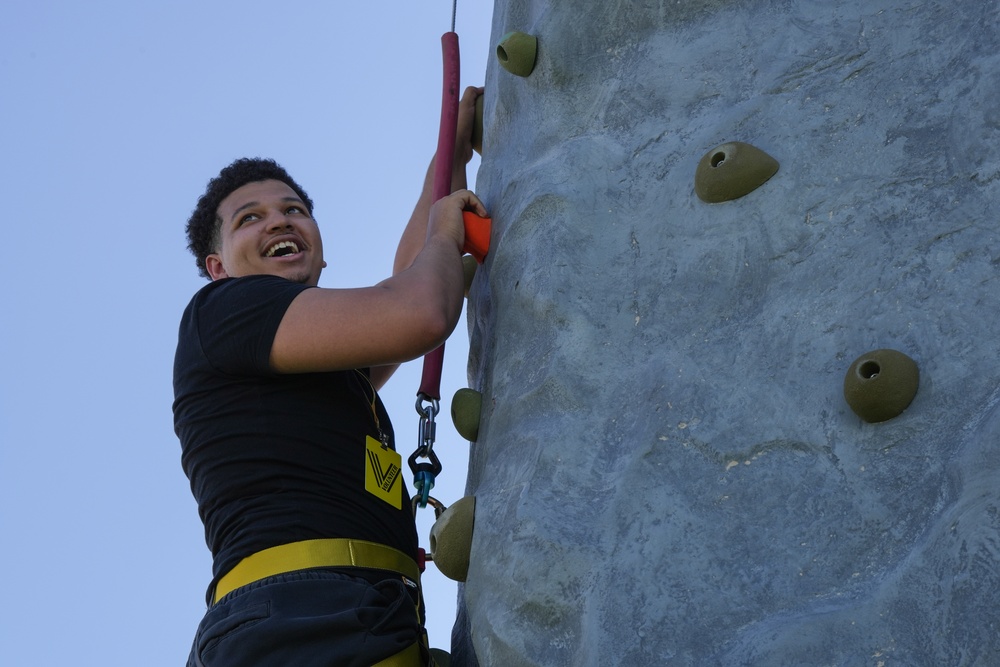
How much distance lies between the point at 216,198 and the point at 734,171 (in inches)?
48.1

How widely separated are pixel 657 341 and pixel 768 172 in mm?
272

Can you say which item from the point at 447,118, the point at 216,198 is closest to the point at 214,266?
the point at 216,198

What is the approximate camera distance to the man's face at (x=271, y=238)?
7.86 feet

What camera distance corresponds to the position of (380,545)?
1.93m

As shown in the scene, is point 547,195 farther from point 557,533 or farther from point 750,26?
point 557,533

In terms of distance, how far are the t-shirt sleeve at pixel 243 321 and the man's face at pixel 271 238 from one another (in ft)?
1.01

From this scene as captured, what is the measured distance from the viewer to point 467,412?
81.4 inches

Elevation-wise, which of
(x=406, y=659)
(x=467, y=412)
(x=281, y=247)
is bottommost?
(x=406, y=659)

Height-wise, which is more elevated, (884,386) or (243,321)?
(243,321)

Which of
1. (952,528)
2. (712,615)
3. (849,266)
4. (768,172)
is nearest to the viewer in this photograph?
(952,528)

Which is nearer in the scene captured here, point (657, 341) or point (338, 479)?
point (657, 341)

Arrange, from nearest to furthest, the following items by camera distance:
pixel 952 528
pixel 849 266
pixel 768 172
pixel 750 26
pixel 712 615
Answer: pixel 952 528 < pixel 712 615 < pixel 849 266 < pixel 768 172 < pixel 750 26

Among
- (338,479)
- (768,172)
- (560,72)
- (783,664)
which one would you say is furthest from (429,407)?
(783,664)

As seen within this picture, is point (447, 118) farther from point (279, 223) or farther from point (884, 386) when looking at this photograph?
point (884, 386)
